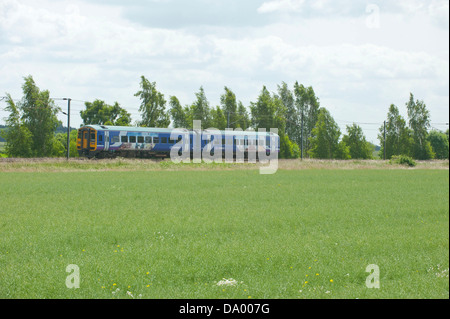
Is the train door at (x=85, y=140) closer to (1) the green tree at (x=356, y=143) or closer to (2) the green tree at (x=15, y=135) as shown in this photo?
(2) the green tree at (x=15, y=135)

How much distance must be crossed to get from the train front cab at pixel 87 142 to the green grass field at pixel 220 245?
20.3 meters

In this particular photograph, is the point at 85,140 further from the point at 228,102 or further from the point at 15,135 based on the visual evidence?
the point at 228,102

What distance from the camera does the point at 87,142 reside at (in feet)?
138

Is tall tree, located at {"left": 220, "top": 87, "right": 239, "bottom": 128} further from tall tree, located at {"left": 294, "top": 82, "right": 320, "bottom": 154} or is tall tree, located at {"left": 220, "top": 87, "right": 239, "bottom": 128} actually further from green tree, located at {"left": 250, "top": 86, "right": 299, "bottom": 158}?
tall tree, located at {"left": 294, "top": 82, "right": 320, "bottom": 154}

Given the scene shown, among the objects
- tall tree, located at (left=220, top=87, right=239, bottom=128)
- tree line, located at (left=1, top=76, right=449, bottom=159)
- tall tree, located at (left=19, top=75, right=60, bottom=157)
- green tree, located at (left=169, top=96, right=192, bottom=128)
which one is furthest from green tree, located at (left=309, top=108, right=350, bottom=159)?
tall tree, located at (left=19, top=75, right=60, bottom=157)

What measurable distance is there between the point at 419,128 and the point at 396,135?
263 cm

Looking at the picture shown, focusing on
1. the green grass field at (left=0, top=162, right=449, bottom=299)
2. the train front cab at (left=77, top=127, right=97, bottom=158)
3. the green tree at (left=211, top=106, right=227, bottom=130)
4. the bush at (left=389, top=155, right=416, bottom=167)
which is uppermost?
the green tree at (left=211, top=106, right=227, bottom=130)

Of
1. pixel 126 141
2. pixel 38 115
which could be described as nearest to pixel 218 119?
pixel 126 141

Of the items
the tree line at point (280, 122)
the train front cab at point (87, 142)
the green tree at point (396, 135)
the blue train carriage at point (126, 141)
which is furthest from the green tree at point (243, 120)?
the train front cab at point (87, 142)

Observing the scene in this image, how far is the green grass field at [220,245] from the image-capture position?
26.4ft

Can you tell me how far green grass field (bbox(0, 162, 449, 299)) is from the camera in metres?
8.05

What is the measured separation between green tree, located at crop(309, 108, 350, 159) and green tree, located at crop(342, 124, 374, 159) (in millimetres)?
1312
